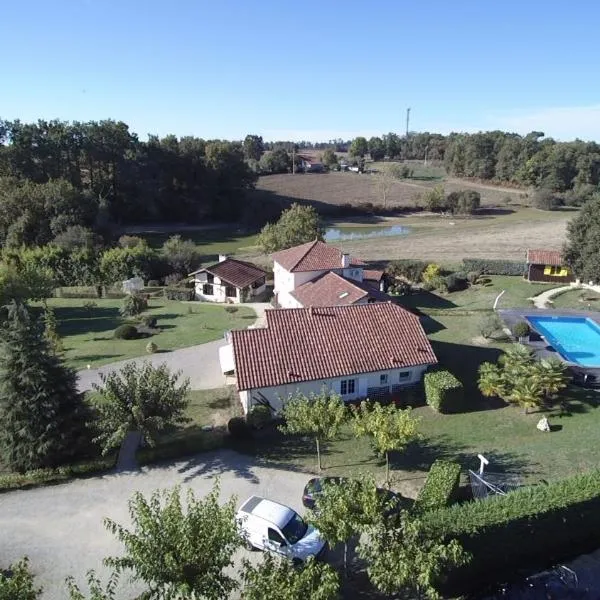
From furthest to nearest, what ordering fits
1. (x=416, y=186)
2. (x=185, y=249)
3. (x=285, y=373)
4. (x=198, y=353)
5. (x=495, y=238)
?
(x=416, y=186) → (x=495, y=238) → (x=185, y=249) → (x=198, y=353) → (x=285, y=373)

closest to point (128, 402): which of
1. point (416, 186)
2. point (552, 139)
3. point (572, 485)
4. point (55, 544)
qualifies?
point (55, 544)

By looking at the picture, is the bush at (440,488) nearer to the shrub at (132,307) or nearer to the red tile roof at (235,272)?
the shrub at (132,307)

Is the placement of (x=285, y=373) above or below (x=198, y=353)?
above

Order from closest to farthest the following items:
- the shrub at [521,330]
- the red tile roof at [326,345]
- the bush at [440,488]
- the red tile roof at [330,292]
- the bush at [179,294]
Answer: the bush at [440,488] < the red tile roof at [326,345] < the shrub at [521,330] < the red tile roof at [330,292] < the bush at [179,294]

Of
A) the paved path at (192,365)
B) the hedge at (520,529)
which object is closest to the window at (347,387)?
the paved path at (192,365)

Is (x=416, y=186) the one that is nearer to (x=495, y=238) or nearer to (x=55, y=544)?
(x=495, y=238)

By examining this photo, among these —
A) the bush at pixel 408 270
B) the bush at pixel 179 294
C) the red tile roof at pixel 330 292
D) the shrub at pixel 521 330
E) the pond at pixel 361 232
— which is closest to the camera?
the shrub at pixel 521 330

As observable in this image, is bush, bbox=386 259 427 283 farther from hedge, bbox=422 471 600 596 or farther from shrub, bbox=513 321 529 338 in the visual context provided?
hedge, bbox=422 471 600 596

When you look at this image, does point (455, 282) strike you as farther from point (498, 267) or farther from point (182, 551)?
point (182, 551)
